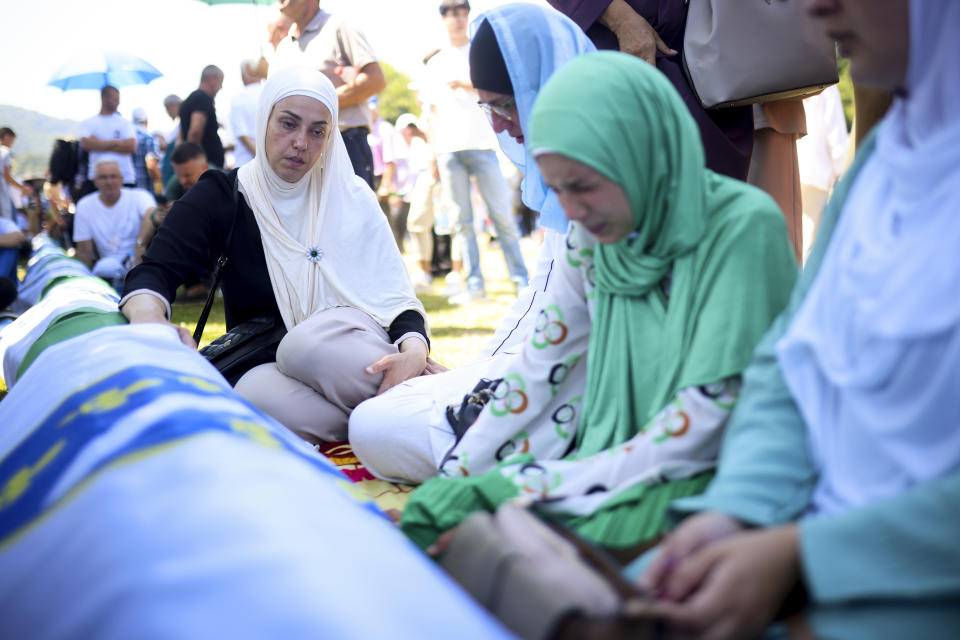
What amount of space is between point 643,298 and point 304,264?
1.72m

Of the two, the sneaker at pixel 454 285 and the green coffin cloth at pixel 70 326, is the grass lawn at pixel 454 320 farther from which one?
the green coffin cloth at pixel 70 326

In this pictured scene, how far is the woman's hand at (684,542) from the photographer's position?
1.10 m

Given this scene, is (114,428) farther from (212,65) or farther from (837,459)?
(212,65)

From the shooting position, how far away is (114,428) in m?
1.42

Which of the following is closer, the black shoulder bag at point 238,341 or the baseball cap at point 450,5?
the black shoulder bag at point 238,341

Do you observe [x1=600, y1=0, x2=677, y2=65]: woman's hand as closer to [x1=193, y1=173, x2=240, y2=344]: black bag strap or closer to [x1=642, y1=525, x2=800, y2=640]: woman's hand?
[x1=193, y1=173, x2=240, y2=344]: black bag strap

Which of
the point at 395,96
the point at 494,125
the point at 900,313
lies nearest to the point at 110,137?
the point at 494,125

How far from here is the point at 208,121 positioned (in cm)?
695

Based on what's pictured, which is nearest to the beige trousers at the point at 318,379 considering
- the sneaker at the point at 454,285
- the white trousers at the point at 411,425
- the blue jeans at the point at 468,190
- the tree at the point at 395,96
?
the white trousers at the point at 411,425

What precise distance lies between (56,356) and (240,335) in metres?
0.88

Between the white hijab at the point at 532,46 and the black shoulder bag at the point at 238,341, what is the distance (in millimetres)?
1079

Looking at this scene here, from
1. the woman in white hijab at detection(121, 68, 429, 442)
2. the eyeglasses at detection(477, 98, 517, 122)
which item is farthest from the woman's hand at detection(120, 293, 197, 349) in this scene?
the eyeglasses at detection(477, 98, 517, 122)

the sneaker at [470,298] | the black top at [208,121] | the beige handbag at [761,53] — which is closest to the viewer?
the beige handbag at [761,53]

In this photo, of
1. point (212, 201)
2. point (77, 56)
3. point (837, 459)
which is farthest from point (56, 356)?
point (77, 56)
